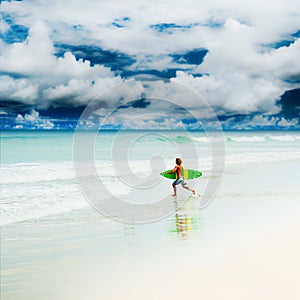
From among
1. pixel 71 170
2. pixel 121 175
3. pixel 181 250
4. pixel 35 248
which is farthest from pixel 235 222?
pixel 71 170

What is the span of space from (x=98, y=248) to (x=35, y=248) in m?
1.07

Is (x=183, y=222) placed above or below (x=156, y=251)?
above

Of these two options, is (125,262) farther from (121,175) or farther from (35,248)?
(121,175)

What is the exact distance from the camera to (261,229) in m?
7.23

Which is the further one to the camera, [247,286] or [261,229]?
[261,229]

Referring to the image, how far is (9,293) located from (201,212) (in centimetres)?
529

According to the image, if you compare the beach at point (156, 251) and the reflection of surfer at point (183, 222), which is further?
the reflection of surfer at point (183, 222)

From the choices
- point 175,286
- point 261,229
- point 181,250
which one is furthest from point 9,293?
point 261,229

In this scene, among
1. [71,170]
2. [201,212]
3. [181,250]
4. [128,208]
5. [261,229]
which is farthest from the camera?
[71,170]

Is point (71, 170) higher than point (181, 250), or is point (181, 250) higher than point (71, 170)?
point (71, 170)

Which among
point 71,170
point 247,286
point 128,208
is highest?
point 71,170

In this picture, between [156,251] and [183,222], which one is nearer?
[156,251]

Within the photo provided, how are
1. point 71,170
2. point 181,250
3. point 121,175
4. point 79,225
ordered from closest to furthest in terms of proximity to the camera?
point 181,250 < point 79,225 < point 121,175 < point 71,170

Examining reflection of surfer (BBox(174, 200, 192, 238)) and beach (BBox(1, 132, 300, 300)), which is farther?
reflection of surfer (BBox(174, 200, 192, 238))
